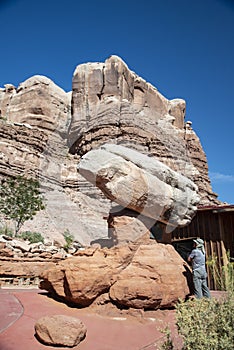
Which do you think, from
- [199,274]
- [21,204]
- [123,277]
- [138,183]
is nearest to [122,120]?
[21,204]

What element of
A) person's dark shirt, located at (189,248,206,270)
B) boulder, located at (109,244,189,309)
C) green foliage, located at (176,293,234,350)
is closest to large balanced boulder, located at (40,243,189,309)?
boulder, located at (109,244,189,309)

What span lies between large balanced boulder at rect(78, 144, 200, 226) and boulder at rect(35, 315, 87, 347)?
3041 mm

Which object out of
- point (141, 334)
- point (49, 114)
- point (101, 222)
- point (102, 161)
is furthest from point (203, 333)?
point (49, 114)

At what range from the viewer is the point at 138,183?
21.7 ft

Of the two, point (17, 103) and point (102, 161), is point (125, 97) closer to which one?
point (17, 103)

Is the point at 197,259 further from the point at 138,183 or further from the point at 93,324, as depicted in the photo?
the point at 93,324

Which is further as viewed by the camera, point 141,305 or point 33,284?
point 33,284

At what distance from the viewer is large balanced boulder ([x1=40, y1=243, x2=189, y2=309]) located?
5355mm

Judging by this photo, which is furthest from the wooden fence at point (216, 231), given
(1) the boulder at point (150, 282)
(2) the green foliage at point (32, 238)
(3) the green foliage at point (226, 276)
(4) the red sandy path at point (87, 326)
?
(2) the green foliage at point (32, 238)

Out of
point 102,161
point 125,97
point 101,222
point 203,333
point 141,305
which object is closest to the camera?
point 203,333

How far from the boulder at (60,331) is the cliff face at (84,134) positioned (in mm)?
21424

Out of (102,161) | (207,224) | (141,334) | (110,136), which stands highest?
(110,136)

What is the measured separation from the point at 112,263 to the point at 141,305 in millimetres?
973

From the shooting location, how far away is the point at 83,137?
4012cm
